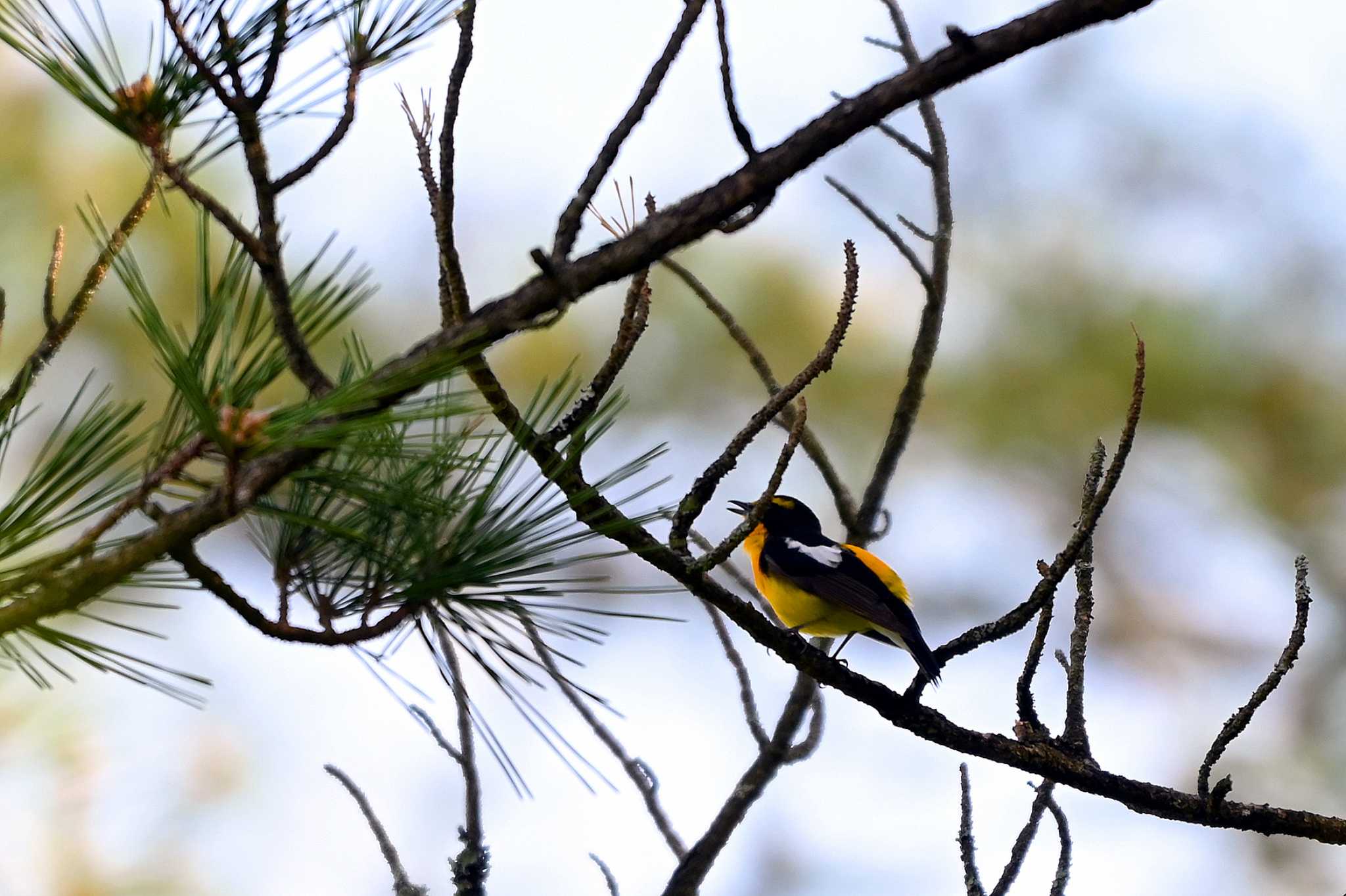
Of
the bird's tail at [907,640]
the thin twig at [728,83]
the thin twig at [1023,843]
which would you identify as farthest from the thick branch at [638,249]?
the bird's tail at [907,640]

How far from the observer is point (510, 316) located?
2.85ft

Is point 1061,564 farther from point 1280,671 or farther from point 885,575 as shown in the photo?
point 885,575

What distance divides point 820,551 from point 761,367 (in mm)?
900

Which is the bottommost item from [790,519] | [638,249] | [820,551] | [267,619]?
[267,619]

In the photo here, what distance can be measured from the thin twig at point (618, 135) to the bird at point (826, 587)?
1181mm

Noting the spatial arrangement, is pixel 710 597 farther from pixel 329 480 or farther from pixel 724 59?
pixel 724 59

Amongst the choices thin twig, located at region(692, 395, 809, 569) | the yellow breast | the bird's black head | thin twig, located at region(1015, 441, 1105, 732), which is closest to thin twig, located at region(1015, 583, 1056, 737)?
thin twig, located at region(1015, 441, 1105, 732)

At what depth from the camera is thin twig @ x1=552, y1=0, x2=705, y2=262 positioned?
95cm

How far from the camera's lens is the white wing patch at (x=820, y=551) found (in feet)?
8.07

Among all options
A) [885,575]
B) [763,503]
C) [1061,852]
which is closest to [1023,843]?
[1061,852]

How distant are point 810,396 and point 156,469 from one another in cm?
357

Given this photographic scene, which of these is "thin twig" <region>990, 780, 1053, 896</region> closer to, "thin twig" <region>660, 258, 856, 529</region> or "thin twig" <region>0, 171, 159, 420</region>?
"thin twig" <region>660, 258, 856, 529</region>

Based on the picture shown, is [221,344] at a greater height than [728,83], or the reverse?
[728,83]

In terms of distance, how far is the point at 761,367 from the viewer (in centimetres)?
174
